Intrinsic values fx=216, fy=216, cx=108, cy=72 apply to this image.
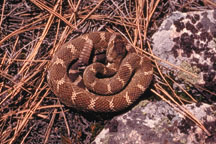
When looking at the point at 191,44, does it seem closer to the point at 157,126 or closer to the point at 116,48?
the point at 116,48

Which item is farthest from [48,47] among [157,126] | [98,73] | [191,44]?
[191,44]

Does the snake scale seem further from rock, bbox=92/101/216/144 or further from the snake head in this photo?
rock, bbox=92/101/216/144

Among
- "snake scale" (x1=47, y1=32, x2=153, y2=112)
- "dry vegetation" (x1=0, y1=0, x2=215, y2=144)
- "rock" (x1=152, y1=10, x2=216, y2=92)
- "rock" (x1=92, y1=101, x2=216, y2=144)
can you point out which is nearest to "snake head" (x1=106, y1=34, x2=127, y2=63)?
"snake scale" (x1=47, y1=32, x2=153, y2=112)

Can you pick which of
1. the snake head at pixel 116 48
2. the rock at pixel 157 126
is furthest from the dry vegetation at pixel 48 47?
the snake head at pixel 116 48

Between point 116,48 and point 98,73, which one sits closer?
point 116,48

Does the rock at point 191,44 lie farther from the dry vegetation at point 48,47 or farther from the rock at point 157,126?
the rock at point 157,126

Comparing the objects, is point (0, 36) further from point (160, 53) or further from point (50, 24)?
point (160, 53)
